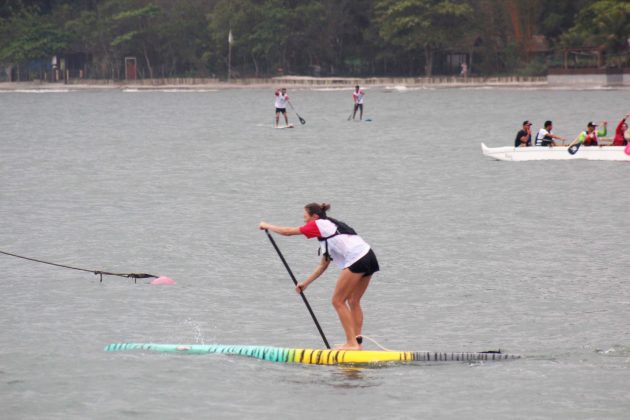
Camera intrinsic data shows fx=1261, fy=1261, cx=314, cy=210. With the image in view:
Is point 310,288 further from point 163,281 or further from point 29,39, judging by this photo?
point 29,39

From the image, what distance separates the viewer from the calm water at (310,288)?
15.6 metres

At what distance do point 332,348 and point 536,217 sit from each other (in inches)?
603

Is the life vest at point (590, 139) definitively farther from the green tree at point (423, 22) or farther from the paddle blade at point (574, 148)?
the green tree at point (423, 22)

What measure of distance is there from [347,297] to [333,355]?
36.6 inches

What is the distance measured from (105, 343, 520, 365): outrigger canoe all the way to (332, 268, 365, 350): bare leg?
0.21 metres

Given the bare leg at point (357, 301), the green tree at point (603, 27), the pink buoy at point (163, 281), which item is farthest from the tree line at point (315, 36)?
the bare leg at point (357, 301)

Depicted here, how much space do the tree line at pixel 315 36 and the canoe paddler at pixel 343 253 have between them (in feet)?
299

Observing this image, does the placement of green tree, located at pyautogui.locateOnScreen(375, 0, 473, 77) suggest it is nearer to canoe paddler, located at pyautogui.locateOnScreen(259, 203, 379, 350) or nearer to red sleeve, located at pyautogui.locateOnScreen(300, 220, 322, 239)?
canoe paddler, located at pyautogui.locateOnScreen(259, 203, 379, 350)

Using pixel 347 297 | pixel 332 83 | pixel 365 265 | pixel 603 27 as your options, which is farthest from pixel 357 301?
pixel 332 83

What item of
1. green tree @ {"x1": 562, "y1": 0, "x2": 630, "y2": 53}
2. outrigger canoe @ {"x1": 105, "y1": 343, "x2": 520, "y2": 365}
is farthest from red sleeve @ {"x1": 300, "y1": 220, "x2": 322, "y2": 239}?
green tree @ {"x1": 562, "y1": 0, "x2": 630, "y2": 53}

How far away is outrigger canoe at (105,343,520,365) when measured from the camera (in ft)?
53.2

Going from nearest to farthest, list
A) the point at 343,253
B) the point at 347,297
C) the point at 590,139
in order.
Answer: the point at 343,253 < the point at 347,297 < the point at 590,139

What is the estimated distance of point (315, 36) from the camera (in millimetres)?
118312

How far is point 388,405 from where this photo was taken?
15.1m
